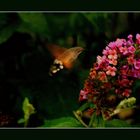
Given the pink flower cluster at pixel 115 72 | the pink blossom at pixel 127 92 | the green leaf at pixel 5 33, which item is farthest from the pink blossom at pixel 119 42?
the green leaf at pixel 5 33

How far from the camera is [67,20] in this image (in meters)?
3.72

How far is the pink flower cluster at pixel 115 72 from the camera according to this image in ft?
11.6

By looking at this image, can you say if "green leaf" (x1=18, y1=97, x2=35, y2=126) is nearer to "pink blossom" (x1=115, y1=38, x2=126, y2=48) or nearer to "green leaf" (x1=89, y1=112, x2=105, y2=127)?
"green leaf" (x1=89, y1=112, x2=105, y2=127)

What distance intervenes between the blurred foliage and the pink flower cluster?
8cm

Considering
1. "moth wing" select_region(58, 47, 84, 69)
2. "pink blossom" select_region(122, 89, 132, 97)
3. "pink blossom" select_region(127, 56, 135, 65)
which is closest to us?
"pink blossom" select_region(127, 56, 135, 65)

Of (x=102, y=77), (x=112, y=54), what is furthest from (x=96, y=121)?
(x=112, y=54)

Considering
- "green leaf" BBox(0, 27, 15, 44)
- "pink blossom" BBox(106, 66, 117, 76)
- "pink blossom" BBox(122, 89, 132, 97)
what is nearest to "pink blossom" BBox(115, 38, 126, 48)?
"pink blossom" BBox(106, 66, 117, 76)

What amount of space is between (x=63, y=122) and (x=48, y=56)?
0.36 m

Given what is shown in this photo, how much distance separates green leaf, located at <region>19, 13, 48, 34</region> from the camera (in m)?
3.62

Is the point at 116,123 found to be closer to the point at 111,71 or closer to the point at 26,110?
the point at 111,71

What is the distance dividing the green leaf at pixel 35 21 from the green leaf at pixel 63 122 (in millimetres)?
444

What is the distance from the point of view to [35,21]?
3.62 meters

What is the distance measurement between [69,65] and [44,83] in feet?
0.51
